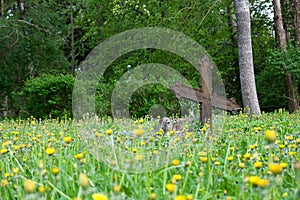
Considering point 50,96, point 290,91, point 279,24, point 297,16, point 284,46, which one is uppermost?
point 297,16

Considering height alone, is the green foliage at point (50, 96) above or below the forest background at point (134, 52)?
below

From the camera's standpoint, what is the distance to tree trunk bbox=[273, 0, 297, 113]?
37.4 feet

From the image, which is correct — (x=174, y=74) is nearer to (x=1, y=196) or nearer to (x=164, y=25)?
(x=164, y=25)

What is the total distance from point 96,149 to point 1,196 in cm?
111

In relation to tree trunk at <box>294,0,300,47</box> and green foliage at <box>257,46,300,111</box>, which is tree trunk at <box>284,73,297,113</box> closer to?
green foliage at <box>257,46,300,111</box>

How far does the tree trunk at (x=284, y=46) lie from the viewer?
11.4m

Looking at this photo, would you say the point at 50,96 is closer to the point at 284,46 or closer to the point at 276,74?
the point at 276,74

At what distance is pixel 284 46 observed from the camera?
11398 millimetres

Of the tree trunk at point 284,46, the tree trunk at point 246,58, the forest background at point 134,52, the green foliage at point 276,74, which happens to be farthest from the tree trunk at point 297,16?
the tree trunk at point 246,58

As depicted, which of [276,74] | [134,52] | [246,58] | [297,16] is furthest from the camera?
[134,52]

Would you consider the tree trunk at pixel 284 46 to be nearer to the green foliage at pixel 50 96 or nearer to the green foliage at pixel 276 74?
the green foliage at pixel 276 74

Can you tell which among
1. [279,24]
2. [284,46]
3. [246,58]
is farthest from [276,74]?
[246,58]

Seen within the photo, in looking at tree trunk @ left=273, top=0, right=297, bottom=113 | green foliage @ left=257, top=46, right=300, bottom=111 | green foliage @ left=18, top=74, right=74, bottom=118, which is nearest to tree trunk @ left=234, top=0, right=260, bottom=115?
green foliage @ left=257, top=46, right=300, bottom=111

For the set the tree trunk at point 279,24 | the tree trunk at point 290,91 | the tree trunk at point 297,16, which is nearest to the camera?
the tree trunk at point 279,24
